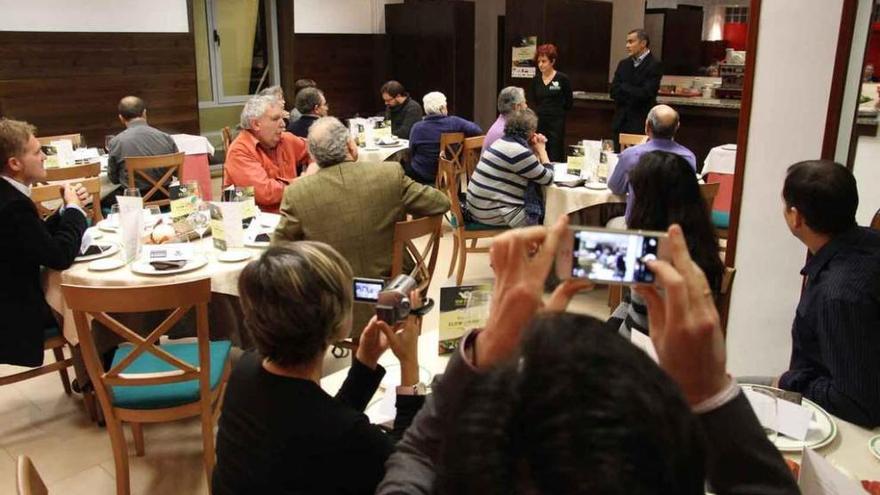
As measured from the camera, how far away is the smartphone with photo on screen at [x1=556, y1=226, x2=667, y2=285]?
3.21 feet

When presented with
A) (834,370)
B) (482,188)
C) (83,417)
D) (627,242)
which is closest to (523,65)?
(482,188)

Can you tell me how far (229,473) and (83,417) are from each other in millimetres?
2124

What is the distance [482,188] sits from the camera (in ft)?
14.4

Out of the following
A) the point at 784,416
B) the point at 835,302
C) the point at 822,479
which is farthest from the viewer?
the point at 835,302

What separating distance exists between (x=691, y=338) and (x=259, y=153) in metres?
3.51

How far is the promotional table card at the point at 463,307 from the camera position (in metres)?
1.73

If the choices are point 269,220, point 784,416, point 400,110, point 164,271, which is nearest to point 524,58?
point 400,110

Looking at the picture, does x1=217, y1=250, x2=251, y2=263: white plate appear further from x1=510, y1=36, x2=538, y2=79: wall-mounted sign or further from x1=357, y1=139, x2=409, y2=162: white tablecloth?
x1=510, y1=36, x2=538, y2=79: wall-mounted sign

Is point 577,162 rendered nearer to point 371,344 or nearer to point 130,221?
point 130,221

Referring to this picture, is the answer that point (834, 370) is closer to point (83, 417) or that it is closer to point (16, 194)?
point (16, 194)

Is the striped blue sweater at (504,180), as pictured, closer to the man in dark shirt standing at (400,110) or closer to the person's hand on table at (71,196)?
the person's hand on table at (71,196)

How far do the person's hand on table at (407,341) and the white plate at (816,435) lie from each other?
2.51 ft

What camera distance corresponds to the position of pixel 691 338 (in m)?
0.84

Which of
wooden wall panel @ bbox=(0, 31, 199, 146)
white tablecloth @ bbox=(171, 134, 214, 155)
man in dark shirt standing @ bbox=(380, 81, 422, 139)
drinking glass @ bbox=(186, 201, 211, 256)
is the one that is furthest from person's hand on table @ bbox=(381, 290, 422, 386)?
wooden wall panel @ bbox=(0, 31, 199, 146)
